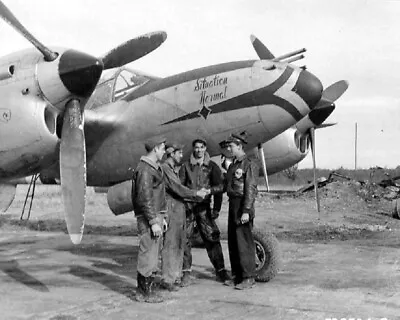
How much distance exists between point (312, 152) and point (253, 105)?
12.5 feet

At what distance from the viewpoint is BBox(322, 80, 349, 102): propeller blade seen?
1308 cm

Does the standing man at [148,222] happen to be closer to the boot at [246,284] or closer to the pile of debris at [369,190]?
the boot at [246,284]

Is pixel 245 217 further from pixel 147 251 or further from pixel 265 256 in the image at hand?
pixel 147 251

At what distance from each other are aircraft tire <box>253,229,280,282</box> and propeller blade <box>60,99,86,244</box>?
2484mm

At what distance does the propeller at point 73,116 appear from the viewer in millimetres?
7312

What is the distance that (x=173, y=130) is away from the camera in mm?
9164

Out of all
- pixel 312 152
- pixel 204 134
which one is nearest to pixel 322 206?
pixel 312 152

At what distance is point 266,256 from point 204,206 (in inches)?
43.7

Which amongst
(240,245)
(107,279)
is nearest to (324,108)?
(240,245)

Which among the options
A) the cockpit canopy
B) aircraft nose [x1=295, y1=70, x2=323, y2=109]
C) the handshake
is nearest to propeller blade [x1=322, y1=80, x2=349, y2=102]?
aircraft nose [x1=295, y1=70, x2=323, y2=109]

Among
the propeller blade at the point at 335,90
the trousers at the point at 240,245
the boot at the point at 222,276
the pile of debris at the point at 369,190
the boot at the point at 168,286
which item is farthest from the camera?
the pile of debris at the point at 369,190

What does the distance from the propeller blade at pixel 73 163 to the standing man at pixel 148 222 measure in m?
1.30

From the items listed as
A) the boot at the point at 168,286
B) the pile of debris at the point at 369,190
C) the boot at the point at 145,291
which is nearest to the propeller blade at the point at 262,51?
the boot at the point at 168,286

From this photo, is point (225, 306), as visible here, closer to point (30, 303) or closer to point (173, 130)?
point (30, 303)
